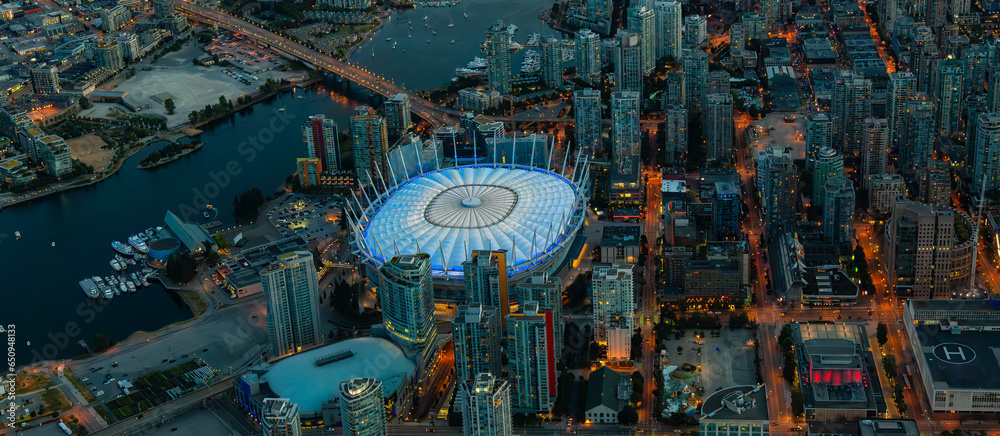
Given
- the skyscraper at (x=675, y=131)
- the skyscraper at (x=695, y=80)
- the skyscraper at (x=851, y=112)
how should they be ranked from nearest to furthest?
1. the skyscraper at (x=851, y=112)
2. the skyscraper at (x=675, y=131)
3. the skyscraper at (x=695, y=80)

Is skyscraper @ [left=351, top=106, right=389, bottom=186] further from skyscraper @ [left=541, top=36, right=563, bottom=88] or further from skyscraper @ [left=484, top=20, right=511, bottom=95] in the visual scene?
skyscraper @ [left=541, top=36, right=563, bottom=88]

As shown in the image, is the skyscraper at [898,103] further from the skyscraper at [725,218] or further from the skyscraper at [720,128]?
the skyscraper at [725,218]

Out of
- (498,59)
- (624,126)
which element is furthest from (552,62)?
(624,126)

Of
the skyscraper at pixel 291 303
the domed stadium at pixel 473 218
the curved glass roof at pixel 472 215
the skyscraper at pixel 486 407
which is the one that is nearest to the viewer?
the skyscraper at pixel 486 407

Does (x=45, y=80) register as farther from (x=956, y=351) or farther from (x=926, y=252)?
(x=956, y=351)

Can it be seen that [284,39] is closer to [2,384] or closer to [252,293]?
[252,293]

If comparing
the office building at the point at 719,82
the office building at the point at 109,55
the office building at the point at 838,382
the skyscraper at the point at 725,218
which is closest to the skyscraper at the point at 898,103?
the office building at the point at 719,82
